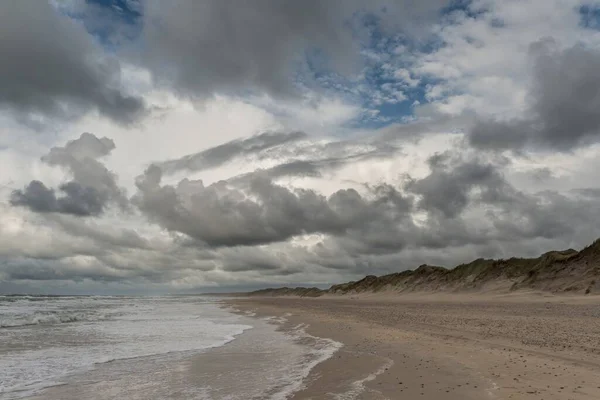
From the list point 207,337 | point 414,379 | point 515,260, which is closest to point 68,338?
point 207,337

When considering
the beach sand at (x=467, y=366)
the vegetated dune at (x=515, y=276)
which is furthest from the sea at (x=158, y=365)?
the vegetated dune at (x=515, y=276)

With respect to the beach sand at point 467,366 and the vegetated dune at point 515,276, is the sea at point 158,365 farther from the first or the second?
the vegetated dune at point 515,276

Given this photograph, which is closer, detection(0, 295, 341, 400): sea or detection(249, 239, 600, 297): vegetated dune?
detection(0, 295, 341, 400): sea

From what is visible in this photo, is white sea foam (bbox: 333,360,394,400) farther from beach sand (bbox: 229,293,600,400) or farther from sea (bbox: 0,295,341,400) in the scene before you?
sea (bbox: 0,295,341,400)

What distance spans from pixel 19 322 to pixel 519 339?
35714 mm

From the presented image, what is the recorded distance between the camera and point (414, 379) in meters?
11.9

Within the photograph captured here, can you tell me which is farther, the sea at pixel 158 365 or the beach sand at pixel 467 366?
the sea at pixel 158 365

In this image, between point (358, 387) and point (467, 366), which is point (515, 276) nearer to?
point (467, 366)

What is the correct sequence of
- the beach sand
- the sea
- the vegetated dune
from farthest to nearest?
the vegetated dune < the sea < the beach sand

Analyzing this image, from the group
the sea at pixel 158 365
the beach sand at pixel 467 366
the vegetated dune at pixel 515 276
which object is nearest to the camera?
the beach sand at pixel 467 366

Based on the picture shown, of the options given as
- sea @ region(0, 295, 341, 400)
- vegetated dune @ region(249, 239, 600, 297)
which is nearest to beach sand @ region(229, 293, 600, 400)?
sea @ region(0, 295, 341, 400)

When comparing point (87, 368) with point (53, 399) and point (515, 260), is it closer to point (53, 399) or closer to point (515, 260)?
point (53, 399)

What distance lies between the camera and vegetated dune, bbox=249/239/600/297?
61.8 meters

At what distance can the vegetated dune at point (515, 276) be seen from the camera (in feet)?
203
